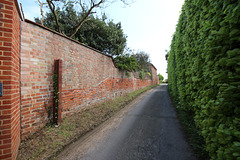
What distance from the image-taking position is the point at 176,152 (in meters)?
2.21

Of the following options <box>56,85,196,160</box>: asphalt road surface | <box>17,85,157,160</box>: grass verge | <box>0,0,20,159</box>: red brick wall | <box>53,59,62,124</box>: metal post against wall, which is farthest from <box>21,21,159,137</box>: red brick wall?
<box>56,85,196,160</box>: asphalt road surface

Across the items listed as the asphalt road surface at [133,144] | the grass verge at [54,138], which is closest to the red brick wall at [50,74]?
the grass verge at [54,138]

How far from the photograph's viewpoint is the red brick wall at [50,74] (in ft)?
8.78

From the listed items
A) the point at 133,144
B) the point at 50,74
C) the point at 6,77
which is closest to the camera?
the point at 6,77

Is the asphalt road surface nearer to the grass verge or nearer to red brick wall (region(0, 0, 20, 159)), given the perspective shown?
the grass verge

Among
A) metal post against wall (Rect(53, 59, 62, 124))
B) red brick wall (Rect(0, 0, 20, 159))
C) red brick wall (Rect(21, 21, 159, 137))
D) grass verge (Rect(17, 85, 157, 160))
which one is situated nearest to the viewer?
red brick wall (Rect(0, 0, 20, 159))

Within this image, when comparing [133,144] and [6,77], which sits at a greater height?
[6,77]

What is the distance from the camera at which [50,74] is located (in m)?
3.27

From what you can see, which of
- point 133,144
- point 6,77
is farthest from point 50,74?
point 133,144

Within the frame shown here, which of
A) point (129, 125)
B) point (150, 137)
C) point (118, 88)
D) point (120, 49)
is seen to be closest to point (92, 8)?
point (120, 49)

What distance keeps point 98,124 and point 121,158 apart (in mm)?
1705

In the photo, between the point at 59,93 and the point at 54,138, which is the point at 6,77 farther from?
the point at 54,138

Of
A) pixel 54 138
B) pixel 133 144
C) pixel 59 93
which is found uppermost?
pixel 59 93

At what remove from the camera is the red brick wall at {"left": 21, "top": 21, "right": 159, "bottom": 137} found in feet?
8.78
